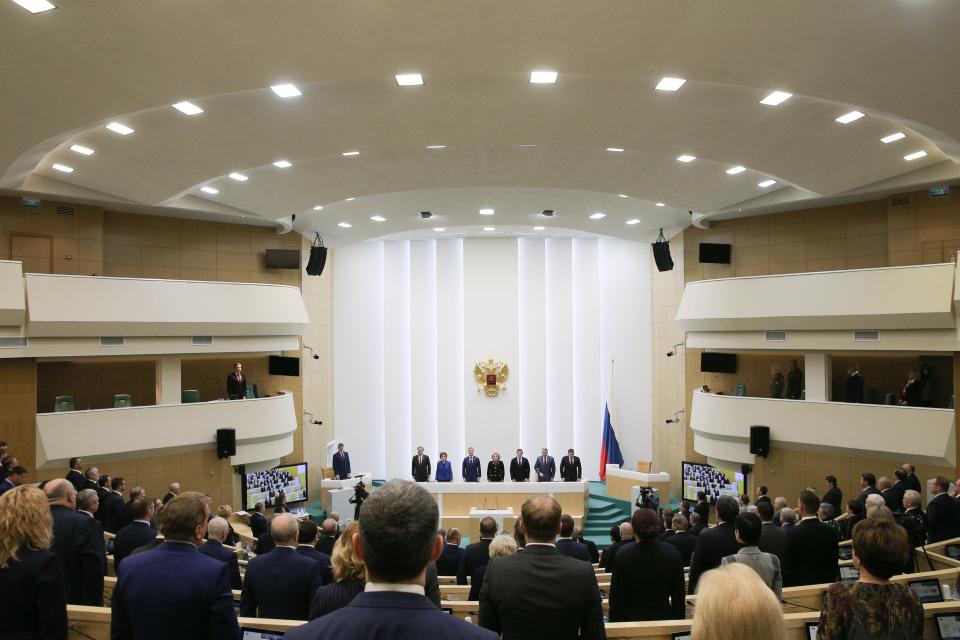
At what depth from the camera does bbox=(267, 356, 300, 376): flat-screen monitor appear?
16.5m

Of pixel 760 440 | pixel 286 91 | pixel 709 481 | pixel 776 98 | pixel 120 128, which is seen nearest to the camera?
pixel 286 91

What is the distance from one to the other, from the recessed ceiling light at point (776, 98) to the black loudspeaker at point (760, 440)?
742 cm

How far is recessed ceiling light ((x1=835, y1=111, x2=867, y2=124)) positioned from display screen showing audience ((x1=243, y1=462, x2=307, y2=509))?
12861mm

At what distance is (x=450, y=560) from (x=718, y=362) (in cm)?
1147

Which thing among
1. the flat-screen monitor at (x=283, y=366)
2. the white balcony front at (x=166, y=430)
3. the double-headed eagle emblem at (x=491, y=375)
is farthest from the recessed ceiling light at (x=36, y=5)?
the double-headed eagle emblem at (x=491, y=375)

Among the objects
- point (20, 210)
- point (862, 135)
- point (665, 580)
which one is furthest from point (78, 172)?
point (862, 135)

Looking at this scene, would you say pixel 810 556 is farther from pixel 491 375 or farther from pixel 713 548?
pixel 491 375

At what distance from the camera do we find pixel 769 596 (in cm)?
176

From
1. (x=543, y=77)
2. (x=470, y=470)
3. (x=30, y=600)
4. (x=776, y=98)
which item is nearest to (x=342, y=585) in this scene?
(x=30, y=600)

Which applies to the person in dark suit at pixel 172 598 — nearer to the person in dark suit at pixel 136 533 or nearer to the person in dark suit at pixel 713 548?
the person in dark suit at pixel 136 533

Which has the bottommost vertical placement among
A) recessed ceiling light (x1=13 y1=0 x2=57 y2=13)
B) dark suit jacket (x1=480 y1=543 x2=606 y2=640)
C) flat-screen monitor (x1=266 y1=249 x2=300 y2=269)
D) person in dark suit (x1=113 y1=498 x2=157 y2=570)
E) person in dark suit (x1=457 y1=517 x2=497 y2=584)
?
person in dark suit (x1=457 y1=517 x2=497 y2=584)

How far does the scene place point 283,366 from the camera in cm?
1666

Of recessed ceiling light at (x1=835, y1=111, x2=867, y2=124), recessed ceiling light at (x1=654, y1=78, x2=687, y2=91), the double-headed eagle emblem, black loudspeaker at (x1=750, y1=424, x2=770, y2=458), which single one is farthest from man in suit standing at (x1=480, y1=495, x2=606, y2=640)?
the double-headed eagle emblem

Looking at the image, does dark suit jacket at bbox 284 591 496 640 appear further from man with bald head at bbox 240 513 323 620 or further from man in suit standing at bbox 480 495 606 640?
man with bald head at bbox 240 513 323 620
